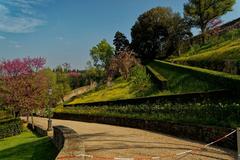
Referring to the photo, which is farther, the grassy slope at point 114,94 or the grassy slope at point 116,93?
the grassy slope at point 114,94

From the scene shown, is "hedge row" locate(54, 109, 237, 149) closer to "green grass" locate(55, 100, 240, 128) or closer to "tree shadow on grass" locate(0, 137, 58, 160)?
"green grass" locate(55, 100, 240, 128)

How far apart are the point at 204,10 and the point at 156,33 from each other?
11.2 metres

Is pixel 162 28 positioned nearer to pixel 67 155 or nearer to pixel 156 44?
pixel 156 44

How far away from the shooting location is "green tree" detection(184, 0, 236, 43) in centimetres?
5894

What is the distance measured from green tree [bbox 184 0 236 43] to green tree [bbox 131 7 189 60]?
5.79 meters

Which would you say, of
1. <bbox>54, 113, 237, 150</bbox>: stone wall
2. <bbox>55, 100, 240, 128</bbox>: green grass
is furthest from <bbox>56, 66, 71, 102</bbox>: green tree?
<bbox>55, 100, 240, 128</bbox>: green grass

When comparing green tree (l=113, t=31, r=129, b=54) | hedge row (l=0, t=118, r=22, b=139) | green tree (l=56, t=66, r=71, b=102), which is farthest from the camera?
green tree (l=113, t=31, r=129, b=54)

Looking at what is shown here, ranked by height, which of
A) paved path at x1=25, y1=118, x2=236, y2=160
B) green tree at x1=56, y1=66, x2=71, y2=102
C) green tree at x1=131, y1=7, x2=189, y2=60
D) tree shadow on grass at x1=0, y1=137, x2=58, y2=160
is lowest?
tree shadow on grass at x1=0, y1=137, x2=58, y2=160

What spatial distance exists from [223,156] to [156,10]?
60260mm

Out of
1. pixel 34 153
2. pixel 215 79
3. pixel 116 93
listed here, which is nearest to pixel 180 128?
pixel 34 153

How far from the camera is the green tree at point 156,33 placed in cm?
6538

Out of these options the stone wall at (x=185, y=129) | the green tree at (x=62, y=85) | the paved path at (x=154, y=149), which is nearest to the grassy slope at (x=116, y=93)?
the stone wall at (x=185, y=129)

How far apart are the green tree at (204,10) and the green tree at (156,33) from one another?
5786 mm

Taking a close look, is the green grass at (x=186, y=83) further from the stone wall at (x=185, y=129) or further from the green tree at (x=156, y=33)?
the green tree at (x=156, y=33)
